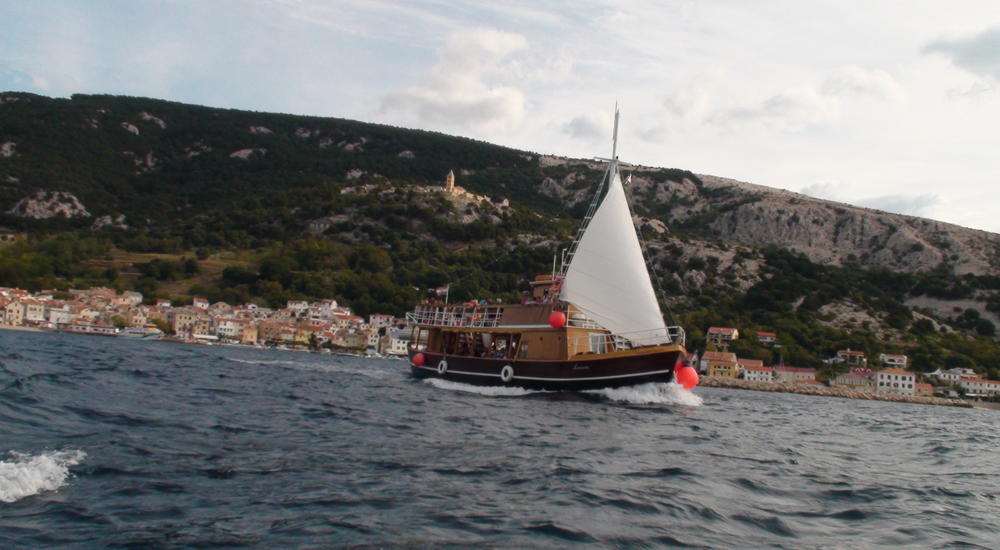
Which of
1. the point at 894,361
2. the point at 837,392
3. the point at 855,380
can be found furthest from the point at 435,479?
the point at 894,361

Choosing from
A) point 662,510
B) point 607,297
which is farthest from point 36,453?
point 607,297

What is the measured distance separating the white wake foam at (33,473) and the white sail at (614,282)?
20051 mm

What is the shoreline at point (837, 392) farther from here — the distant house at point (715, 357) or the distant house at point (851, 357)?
the distant house at point (851, 357)

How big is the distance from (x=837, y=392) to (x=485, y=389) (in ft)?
189

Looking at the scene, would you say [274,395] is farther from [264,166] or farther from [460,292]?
[264,166]

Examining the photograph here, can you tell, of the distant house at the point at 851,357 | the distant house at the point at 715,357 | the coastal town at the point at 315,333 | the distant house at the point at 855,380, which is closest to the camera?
the coastal town at the point at 315,333

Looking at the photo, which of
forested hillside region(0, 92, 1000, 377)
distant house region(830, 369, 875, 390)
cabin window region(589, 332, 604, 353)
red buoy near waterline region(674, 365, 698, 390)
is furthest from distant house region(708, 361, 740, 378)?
red buoy near waterline region(674, 365, 698, 390)

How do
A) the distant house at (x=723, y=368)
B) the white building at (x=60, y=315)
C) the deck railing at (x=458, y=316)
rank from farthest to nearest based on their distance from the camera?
the distant house at (x=723, y=368), the white building at (x=60, y=315), the deck railing at (x=458, y=316)

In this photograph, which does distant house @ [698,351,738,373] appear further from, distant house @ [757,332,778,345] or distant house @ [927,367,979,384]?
distant house @ [927,367,979,384]

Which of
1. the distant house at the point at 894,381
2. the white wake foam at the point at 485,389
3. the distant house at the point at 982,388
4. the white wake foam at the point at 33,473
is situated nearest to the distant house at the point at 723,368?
the distant house at the point at 894,381

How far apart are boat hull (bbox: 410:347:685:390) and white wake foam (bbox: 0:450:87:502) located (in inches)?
781

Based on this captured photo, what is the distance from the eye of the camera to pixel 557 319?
28.7 meters

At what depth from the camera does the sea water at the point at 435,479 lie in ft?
27.3

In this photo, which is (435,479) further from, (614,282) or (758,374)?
(758,374)
